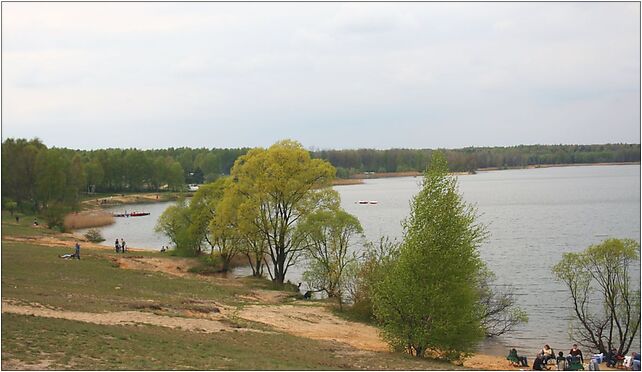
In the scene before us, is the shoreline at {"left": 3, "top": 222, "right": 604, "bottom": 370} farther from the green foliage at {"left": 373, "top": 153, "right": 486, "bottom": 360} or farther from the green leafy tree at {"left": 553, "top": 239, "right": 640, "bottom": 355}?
the green leafy tree at {"left": 553, "top": 239, "right": 640, "bottom": 355}

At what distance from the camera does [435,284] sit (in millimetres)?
23812

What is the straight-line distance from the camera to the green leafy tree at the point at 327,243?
132 feet

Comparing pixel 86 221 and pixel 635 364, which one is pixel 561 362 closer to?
pixel 635 364

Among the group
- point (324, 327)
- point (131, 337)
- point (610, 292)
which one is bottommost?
point (324, 327)

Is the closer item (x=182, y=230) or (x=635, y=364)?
(x=635, y=364)

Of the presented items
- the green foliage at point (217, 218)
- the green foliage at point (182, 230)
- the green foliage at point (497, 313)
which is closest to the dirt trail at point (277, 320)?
the green foliage at point (217, 218)

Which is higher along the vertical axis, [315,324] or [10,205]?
[10,205]

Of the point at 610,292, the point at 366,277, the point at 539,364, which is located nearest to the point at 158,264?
the point at 366,277

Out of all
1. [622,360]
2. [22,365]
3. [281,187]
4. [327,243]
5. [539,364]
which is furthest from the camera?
[281,187]

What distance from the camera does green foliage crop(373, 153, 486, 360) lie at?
77.7 feet

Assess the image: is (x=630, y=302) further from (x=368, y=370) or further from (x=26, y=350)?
(x=26, y=350)

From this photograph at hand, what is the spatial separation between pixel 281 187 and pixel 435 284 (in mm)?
20259

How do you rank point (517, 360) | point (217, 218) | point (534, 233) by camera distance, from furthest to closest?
point (534, 233)
point (217, 218)
point (517, 360)

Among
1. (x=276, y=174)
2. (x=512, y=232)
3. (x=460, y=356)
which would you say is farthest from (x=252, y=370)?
(x=512, y=232)
